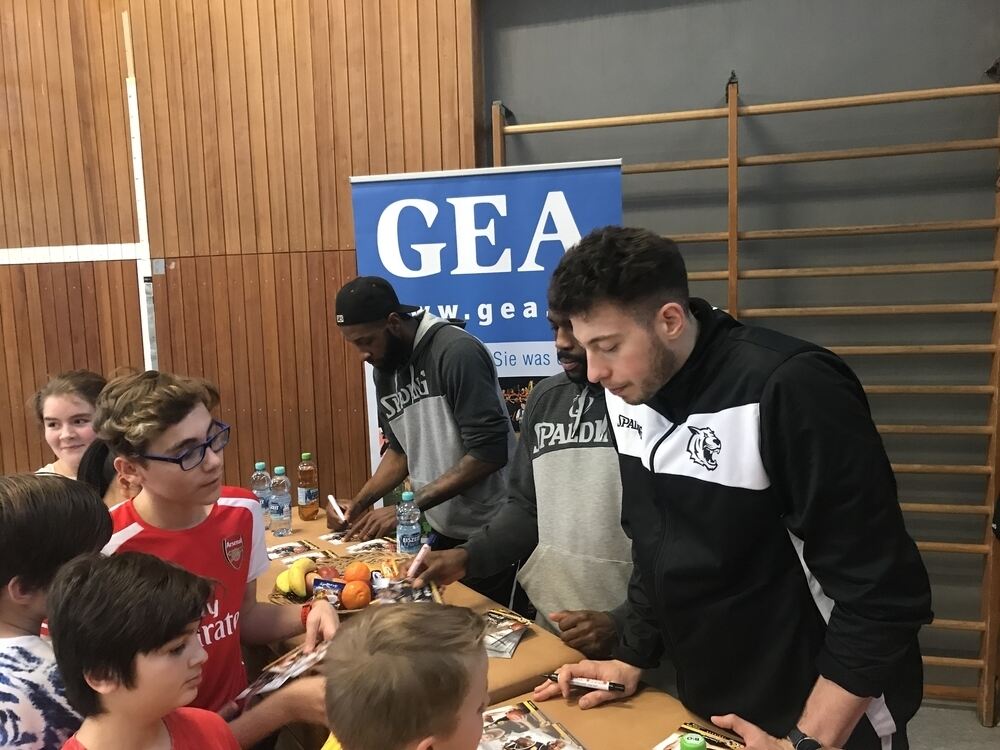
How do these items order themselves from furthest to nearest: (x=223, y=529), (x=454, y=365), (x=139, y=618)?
1. (x=454, y=365)
2. (x=223, y=529)
3. (x=139, y=618)

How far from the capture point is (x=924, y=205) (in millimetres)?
3180

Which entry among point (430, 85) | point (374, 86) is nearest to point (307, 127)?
point (374, 86)

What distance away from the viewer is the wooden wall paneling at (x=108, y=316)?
4234 mm

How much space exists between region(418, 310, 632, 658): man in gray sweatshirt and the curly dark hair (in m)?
0.45

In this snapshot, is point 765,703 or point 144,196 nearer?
point 765,703

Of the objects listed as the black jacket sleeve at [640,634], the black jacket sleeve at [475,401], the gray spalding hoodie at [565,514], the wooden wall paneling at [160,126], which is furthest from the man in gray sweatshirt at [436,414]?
the wooden wall paneling at [160,126]

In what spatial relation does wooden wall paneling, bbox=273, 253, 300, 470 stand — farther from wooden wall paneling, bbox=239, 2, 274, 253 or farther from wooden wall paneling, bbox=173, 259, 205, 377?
wooden wall paneling, bbox=173, 259, 205, 377

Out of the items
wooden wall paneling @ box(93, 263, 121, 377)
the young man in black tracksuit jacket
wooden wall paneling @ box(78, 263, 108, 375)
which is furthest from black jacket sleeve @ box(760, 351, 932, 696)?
wooden wall paneling @ box(78, 263, 108, 375)

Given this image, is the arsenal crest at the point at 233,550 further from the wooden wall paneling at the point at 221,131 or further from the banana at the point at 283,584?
the wooden wall paneling at the point at 221,131

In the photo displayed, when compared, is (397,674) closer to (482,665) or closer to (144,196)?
(482,665)

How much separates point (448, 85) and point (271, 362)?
1829 mm

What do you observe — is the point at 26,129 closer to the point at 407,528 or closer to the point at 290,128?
the point at 290,128

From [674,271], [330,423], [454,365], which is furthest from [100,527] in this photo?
[330,423]

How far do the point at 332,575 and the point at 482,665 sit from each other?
112cm
